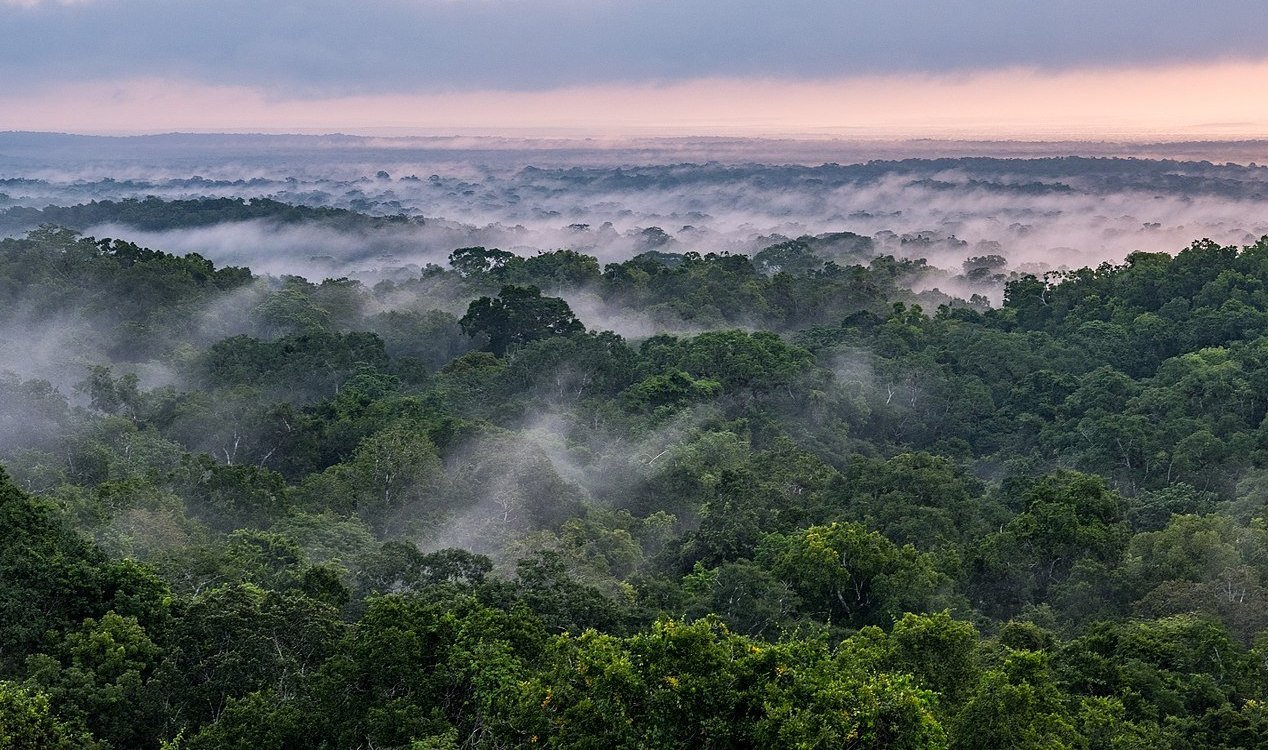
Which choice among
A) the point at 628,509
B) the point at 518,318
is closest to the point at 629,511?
the point at 628,509

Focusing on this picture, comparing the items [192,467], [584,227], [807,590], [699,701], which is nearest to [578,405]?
[192,467]

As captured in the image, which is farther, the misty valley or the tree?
the tree

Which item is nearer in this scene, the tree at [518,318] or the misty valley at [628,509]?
the misty valley at [628,509]

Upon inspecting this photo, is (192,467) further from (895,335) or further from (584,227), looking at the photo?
(584,227)

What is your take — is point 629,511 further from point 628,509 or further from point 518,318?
point 518,318
